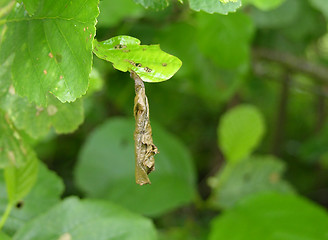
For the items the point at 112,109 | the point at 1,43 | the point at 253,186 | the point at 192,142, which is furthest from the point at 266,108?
the point at 1,43

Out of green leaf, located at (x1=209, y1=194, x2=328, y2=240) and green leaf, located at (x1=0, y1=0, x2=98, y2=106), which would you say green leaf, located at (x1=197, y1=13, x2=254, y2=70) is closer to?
green leaf, located at (x1=209, y1=194, x2=328, y2=240)

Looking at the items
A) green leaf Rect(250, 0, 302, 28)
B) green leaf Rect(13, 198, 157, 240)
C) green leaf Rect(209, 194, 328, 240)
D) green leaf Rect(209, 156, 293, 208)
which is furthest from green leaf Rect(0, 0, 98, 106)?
green leaf Rect(250, 0, 302, 28)

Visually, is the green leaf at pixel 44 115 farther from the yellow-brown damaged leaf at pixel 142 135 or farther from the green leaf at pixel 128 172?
the green leaf at pixel 128 172

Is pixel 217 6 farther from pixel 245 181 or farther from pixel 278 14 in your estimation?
pixel 278 14

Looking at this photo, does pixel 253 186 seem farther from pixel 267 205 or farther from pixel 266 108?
pixel 266 108

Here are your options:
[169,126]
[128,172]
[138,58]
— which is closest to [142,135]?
[138,58]
